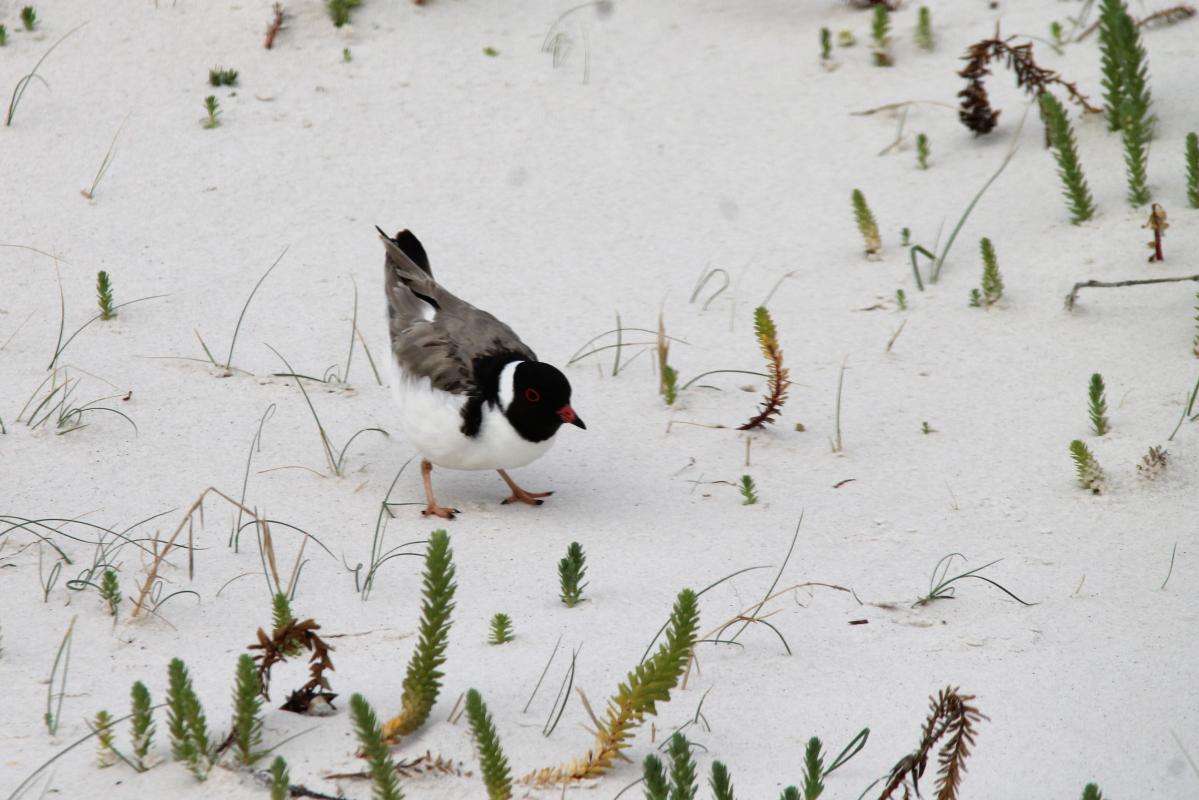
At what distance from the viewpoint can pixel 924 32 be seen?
8.90 m

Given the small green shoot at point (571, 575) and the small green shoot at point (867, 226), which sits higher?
the small green shoot at point (867, 226)

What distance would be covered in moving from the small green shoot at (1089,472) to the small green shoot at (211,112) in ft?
18.4

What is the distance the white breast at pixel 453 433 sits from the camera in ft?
17.4

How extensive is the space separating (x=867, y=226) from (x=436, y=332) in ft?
9.02

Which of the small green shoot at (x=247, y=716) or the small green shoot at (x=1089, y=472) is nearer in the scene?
the small green shoot at (x=247, y=716)

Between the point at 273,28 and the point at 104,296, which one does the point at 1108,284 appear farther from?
the point at 273,28

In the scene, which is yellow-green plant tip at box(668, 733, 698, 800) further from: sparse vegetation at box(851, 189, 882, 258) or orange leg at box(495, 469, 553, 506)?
sparse vegetation at box(851, 189, 882, 258)

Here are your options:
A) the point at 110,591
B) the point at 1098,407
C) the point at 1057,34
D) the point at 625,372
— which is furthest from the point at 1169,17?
the point at 110,591

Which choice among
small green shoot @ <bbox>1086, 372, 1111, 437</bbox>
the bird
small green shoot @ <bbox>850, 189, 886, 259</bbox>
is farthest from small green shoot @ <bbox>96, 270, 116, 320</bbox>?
small green shoot @ <bbox>1086, 372, 1111, 437</bbox>

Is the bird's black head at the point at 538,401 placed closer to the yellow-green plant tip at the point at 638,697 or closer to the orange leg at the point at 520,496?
the orange leg at the point at 520,496

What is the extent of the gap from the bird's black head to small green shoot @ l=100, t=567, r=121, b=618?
175 cm

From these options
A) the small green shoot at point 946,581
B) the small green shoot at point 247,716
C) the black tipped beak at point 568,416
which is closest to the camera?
the small green shoot at point 247,716

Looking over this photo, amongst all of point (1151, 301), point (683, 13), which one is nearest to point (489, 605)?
point (1151, 301)

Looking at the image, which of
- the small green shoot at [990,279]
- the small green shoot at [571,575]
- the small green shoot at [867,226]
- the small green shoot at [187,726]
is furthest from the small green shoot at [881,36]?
the small green shoot at [187,726]
